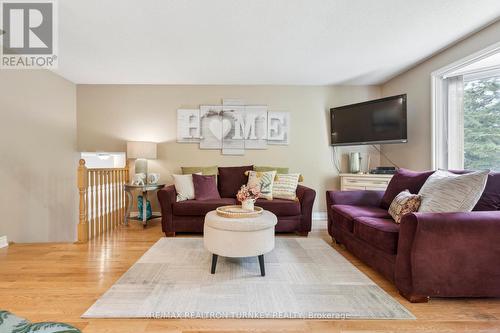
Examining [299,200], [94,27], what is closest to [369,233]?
[299,200]

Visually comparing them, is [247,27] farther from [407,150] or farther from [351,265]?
[407,150]

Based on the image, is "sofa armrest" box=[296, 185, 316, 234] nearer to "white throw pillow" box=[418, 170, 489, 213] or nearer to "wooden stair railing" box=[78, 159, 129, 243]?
"white throw pillow" box=[418, 170, 489, 213]

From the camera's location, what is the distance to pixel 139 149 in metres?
3.67

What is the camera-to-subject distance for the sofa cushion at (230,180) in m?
3.67

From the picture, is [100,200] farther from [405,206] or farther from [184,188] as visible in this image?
[405,206]

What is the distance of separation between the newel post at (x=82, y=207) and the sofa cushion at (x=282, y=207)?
218 cm

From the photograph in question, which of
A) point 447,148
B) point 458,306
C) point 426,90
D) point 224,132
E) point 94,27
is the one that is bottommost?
point 458,306

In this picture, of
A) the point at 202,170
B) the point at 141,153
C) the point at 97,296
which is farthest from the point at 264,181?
the point at 97,296

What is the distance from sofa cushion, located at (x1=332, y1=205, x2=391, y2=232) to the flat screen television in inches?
50.0

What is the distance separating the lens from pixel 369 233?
2.04 metres

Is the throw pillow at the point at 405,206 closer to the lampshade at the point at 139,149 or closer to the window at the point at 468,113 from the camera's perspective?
the window at the point at 468,113

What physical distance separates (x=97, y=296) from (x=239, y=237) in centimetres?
113

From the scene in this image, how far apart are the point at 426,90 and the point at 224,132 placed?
3.04 meters

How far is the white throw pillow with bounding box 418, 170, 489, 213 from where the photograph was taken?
174cm
